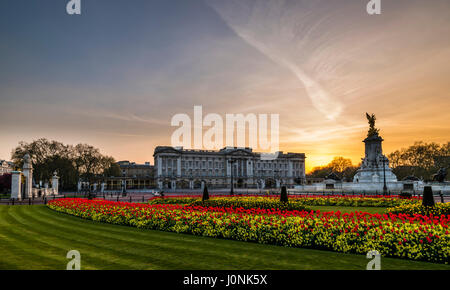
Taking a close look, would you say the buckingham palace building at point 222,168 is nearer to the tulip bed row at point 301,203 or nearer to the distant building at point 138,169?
the distant building at point 138,169

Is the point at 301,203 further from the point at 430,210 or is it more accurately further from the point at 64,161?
the point at 64,161

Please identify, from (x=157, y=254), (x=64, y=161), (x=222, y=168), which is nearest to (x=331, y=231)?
(x=157, y=254)

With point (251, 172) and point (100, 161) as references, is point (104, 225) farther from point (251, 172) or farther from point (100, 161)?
point (251, 172)

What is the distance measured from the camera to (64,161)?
7206 cm

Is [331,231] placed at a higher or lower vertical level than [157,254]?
higher

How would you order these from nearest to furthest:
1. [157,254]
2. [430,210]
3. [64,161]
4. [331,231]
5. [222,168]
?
[157,254] < [331,231] < [430,210] < [64,161] < [222,168]

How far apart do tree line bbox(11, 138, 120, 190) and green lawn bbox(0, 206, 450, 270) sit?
64.4 m

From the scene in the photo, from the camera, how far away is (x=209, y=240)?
10586 mm

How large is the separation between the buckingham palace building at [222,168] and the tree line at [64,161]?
2814 cm

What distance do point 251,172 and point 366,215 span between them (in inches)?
4444

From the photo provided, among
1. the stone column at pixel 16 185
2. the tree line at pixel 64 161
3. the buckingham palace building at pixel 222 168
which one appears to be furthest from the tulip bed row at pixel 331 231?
the buckingham palace building at pixel 222 168

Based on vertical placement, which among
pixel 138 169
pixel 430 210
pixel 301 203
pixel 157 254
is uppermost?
pixel 430 210

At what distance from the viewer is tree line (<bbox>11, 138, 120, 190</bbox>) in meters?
70.8

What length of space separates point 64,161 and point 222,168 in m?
63.1
